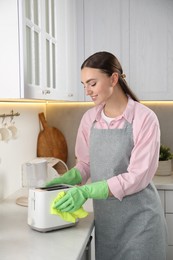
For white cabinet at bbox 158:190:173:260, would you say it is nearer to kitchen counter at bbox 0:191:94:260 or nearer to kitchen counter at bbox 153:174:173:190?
kitchen counter at bbox 153:174:173:190

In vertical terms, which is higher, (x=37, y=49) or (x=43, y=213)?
(x=37, y=49)

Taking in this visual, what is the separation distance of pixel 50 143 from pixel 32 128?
23 centimetres

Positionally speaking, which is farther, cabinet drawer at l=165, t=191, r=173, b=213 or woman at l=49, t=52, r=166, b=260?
cabinet drawer at l=165, t=191, r=173, b=213

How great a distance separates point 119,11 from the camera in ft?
7.97

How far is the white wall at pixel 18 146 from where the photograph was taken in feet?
6.60

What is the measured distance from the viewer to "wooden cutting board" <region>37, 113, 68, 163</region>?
2.70 m

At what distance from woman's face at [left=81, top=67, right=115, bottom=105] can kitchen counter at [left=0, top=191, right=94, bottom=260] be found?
54cm

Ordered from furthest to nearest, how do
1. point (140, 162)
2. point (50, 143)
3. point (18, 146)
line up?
1. point (50, 143)
2. point (18, 146)
3. point (140, 162)

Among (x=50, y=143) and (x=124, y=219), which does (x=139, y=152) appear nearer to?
(x=124, y=219)

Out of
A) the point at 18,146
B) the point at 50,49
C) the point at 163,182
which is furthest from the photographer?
the point at 163,182

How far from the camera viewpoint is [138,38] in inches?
95.2

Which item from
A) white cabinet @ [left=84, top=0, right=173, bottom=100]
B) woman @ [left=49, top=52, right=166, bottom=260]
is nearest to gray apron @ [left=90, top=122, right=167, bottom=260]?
woman @ [left=49, top=52, right=166, bottom=260]

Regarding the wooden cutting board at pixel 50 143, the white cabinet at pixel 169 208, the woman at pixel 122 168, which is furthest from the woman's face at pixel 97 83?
the wooden cutting board at pixel 50 143

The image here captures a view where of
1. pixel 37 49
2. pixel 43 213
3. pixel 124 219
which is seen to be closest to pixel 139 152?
pixel 124 219
